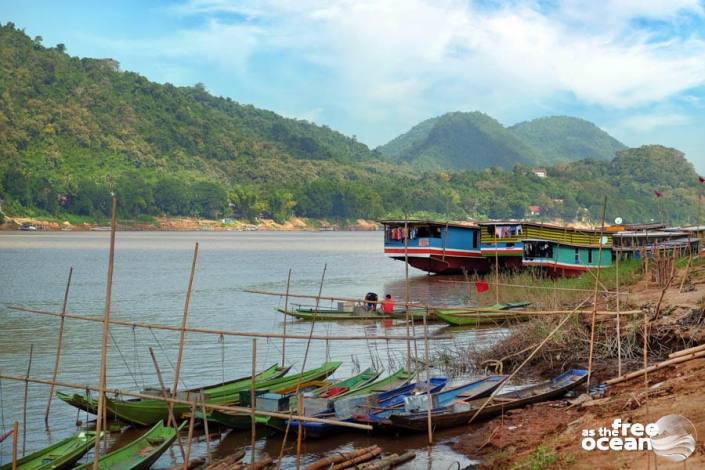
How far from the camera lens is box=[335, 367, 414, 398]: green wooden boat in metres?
12.7

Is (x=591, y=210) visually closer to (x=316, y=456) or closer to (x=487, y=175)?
(x=487, y=175)

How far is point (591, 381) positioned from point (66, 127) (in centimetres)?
11025

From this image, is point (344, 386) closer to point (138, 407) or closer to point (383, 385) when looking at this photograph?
point (383, 385)

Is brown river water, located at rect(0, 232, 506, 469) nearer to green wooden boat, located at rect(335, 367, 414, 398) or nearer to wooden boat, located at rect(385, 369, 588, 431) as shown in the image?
wooden boat, located at rect(385, 369, 588, 431)

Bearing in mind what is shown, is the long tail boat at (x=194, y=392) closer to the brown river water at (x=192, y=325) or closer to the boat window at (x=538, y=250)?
the brown river water at (x=192, y=325)

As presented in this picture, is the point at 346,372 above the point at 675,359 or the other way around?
the other way around

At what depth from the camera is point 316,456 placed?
36.4ft

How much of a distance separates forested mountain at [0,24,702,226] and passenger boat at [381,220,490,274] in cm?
6234

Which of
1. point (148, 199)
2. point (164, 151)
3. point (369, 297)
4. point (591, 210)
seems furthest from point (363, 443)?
point (591, 210)

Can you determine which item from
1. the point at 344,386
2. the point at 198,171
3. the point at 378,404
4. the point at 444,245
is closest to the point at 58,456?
the point at 378,404

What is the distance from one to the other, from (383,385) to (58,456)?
5.37m

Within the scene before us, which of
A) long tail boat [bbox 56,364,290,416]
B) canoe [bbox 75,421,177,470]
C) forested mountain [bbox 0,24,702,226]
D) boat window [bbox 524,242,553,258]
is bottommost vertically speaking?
canoe [bbox 75,421,177,470]

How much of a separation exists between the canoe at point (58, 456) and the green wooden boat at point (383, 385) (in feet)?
12.7

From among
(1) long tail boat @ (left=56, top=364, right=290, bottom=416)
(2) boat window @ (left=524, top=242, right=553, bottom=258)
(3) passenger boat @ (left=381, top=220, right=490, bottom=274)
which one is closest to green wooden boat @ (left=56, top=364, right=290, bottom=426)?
(1) long tail boat @ (left=56, top=364, right=290, bottom=416)
